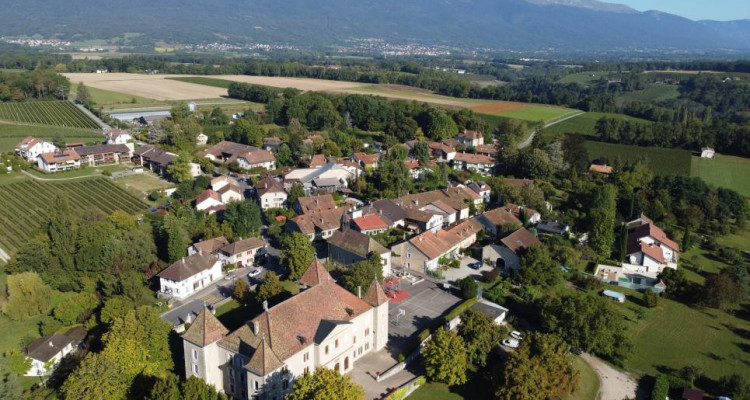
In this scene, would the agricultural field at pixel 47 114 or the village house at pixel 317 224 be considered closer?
the village house at pixel 317 224

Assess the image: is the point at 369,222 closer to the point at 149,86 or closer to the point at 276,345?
the point at 276,345

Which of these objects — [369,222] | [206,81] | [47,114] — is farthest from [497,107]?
[47,114]

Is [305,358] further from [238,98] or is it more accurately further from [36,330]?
[238,98]

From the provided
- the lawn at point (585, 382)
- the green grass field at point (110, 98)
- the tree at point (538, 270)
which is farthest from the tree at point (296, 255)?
the green grass field at point (110, 98)

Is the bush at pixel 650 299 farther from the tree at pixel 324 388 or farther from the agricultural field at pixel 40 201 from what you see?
the agricultural field at pixel 40 201

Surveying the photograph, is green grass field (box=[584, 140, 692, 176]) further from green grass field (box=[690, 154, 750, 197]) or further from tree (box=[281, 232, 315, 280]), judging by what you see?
tree (box=[281, 232, 315, 280])

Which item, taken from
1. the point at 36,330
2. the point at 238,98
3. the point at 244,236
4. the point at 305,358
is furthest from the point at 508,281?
the point at 238,98
